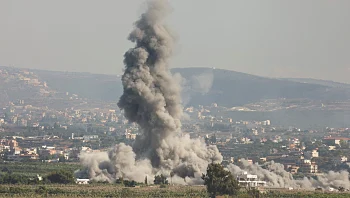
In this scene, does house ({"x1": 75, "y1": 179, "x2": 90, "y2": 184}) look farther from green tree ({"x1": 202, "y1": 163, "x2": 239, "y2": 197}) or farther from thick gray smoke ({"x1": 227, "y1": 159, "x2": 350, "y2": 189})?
green tree ({"x1": 202, "y1": 163, "x2": 239, "y2": 197})

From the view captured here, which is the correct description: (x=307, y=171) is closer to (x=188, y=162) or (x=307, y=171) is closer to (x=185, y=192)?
(x=188, y=162)

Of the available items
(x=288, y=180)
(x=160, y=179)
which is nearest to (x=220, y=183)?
(x=160, y=179)

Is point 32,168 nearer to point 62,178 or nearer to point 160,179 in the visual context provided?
point 62,178

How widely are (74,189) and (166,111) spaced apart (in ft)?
38.1

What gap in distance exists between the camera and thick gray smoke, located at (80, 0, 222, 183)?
7725 centimetres

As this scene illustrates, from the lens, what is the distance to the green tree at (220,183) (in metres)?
65.6

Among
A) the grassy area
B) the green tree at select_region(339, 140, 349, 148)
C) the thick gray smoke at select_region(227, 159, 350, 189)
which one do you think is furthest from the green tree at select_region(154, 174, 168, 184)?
the green tree at select_region(339, 140, 349, 148)

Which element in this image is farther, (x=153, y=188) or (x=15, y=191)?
(x=153, y=188)

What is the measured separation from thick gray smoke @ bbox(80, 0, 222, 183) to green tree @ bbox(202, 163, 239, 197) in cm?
1120

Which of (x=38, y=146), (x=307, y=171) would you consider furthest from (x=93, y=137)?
(x=307, y=171)

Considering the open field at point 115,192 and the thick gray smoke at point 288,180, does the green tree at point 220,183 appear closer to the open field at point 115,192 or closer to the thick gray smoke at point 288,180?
the open field at point 115,192

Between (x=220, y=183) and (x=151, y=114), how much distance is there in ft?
42.4

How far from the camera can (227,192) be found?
65312mm

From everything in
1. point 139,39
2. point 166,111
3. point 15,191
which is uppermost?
point 139,39
